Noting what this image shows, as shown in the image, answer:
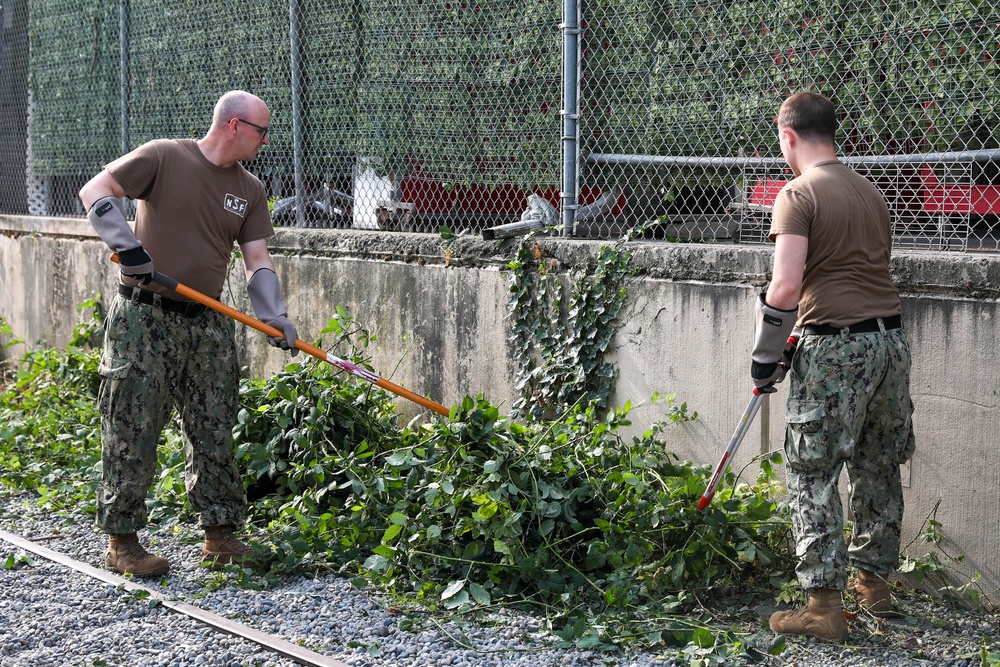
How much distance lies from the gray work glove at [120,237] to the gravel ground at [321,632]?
1.47 metres

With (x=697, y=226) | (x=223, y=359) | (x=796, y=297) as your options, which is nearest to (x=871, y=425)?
(x=796, y=297)

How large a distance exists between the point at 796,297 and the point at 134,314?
294 cm

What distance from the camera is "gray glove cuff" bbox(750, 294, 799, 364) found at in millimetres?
3916

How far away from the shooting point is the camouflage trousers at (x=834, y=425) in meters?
3.98

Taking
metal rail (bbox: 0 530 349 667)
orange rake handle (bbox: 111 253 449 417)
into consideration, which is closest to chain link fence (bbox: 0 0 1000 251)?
orange rake handle (bbox: 111 253 449 417)

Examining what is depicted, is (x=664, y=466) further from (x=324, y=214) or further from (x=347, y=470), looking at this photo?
(x=324, y=214)

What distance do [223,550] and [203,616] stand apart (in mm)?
738

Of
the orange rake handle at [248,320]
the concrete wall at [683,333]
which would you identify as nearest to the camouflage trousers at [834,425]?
the concrete wall at [683,333]

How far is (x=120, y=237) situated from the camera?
4.59 metres

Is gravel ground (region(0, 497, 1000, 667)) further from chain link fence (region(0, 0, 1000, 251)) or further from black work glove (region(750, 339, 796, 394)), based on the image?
chain link fence (region(0, 0, 1000, 251))

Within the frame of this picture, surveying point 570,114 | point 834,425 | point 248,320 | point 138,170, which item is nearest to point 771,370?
point 834,425

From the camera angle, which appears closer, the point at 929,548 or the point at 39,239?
the point at 929,548

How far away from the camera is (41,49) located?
10547 mm

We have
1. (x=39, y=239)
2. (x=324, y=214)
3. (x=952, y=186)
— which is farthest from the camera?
(x=39, y=239)
